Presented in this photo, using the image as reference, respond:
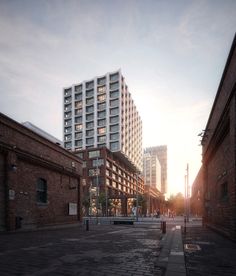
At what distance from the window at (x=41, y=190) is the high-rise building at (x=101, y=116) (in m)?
64.8

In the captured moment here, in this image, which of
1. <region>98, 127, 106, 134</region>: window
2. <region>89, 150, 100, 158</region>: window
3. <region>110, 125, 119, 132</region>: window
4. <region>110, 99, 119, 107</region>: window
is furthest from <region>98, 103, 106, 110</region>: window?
<region>89, 150, 100, 158</region>: window

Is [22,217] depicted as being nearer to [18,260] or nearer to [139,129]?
[18,260]

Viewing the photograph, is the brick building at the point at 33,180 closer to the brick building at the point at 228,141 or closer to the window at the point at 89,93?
the brick building at the point at 228,141

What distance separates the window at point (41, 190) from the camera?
71.4 ft

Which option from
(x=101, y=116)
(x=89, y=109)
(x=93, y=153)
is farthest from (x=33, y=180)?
(x=89, y=109)

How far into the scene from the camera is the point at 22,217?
18.7m

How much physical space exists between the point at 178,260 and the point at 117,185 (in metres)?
87.9

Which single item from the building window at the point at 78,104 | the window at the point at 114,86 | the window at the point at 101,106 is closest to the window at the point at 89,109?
the building window at the point at 78,104

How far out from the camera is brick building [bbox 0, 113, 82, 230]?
1717cm

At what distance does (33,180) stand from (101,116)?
234ft

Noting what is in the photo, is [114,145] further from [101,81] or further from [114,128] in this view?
[101,81]

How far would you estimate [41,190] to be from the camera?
22109 millimetres

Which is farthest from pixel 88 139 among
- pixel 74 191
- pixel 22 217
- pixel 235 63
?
pixel 235 63

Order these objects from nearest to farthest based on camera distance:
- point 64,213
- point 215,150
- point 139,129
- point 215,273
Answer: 1. point 215,273
2. point 215,150
3. point 64,213
4. point 139,129
